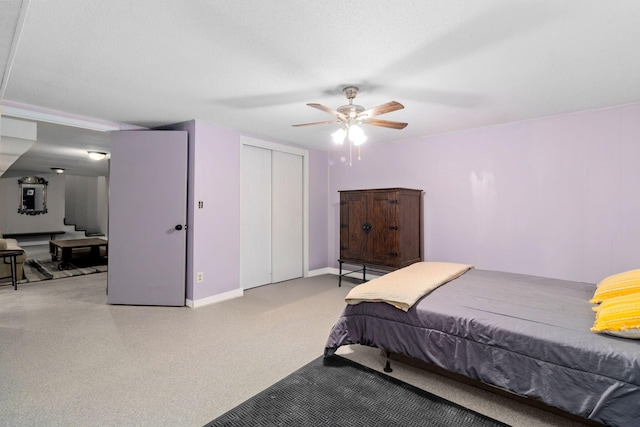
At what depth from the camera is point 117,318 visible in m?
3.15

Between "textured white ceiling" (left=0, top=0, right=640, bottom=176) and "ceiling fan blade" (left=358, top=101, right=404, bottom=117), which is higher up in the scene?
"textured white ceiling" (left=0, top=0, right=640, bottom=176)

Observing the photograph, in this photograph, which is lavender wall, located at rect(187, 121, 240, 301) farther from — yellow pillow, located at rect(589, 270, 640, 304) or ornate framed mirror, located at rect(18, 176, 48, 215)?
ornate framed mirror, located at rect(18, 176, 48, 215)

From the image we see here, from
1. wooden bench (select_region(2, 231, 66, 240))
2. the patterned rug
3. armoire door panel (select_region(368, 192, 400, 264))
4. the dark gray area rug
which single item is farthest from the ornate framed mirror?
the dark gray area rug

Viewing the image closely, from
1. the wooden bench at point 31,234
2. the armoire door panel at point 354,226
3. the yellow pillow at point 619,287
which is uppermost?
the armoire door panel at point 354,226

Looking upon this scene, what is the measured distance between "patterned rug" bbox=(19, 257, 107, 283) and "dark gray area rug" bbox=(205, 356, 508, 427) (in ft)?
15.8

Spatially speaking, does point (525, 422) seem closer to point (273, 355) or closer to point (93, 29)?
point (273, 355)

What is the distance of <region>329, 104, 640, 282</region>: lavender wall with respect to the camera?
3.01 metres

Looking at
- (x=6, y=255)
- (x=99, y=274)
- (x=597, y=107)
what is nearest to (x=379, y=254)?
(x=597, y=107)

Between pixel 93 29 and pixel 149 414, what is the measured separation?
2241 millimetres

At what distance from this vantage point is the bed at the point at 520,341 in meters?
1.40

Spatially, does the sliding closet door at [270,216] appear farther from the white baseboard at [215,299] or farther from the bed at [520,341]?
the bed at [520,341]

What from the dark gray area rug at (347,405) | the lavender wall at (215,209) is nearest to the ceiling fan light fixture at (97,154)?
the lavender wall at (215,209)

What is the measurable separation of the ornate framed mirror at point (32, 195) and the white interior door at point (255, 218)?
28.1 ft

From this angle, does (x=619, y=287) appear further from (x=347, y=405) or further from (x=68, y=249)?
(x=68, y=249)
